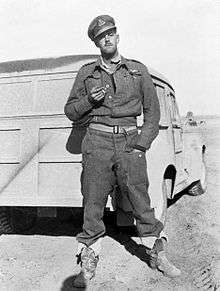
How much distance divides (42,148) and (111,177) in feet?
3.63

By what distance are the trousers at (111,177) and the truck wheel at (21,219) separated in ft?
5.18

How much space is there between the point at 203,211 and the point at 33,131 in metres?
3.12

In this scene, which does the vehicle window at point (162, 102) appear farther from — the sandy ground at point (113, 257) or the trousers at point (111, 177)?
the trousers at point (111, 177)

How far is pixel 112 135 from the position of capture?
4.06 meters

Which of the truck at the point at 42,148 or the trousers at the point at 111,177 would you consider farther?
the truck at the point at 42,148

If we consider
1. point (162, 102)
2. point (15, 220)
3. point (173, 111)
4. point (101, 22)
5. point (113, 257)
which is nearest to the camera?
point (101, 22)

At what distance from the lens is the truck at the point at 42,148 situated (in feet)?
15.9

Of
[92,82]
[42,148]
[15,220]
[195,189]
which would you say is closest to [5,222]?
[15,220]

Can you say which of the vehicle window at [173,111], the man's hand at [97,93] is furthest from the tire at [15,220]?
the vehicle window at [173,111]

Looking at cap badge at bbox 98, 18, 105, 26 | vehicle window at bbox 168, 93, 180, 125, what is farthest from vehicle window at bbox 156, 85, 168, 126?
cap badge at bbox 98, 18, 105, 26

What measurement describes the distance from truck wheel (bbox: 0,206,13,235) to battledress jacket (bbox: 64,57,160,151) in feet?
6.28

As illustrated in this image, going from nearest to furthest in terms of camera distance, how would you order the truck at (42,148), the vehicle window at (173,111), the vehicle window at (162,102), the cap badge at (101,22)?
the cap badge at (101,22) → the truck at (42,148) → the vehicle window at (162,102) → the vehicle window at (173,111)

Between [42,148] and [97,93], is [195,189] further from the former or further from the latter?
[97,93]

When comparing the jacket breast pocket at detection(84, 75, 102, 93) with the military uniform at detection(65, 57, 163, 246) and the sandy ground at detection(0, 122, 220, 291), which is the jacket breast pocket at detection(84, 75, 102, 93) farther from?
the sandy ground at detection(0, 122, 220, 291)
